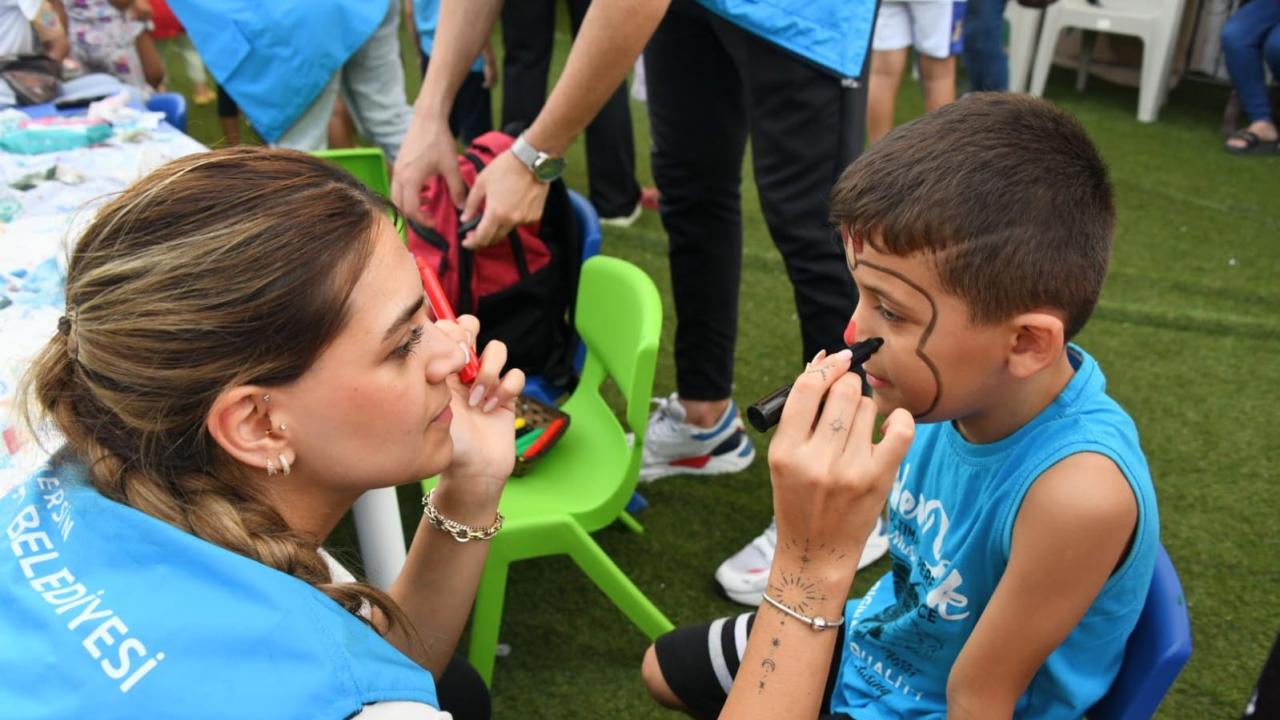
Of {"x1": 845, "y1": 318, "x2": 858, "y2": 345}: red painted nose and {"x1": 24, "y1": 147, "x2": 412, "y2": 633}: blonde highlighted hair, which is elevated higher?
{"x1": 24, "y1": 147, "x2": 412, "y2": 633}: blonde highlighted hair

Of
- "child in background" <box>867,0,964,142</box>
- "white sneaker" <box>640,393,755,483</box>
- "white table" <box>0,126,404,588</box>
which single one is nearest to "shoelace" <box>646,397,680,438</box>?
"white sneaker" <box>640,393,755,483</box>

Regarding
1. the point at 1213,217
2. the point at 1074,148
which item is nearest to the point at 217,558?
the point at 1074,148

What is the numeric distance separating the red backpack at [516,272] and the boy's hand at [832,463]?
1170mm

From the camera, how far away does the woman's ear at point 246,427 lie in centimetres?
93

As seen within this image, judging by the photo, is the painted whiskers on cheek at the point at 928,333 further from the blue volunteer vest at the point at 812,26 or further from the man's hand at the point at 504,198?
the man's hand at the point at 504,198

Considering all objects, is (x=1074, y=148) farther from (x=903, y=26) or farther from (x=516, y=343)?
(x=903, y=26)

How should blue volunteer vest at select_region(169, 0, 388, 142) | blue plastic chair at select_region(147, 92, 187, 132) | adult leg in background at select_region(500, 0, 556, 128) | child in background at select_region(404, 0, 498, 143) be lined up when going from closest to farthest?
1. blue volunteer vest at select_region(169, 0, 388, 142)
2. blue plastic chair at select_region(147, 92, 187, 132)
3. adult leg in background at select_region(500, 0, 556, 128)
4. child in background at select_region(404, 0, 498, 143)

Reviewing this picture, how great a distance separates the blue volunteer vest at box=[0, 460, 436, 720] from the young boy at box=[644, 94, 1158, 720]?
0.41m

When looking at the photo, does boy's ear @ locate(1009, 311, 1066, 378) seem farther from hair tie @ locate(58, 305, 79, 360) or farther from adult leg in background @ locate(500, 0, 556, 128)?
adult leg in background @ locate(500, 0, 556, 128)

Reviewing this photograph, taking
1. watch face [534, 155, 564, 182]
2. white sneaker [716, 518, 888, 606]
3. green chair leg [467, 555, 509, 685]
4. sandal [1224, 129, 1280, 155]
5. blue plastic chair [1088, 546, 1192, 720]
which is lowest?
sandal [1224, 129, 1280, 155]

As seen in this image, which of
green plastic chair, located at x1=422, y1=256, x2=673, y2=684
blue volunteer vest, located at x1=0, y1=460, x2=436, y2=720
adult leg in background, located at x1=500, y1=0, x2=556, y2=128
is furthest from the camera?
adult leg in background, located at x1=500, y1=0, x2=556, y2=128

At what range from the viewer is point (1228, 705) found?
69.3 inches

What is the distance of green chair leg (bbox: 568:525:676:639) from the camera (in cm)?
174

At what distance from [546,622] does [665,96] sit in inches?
41.8
